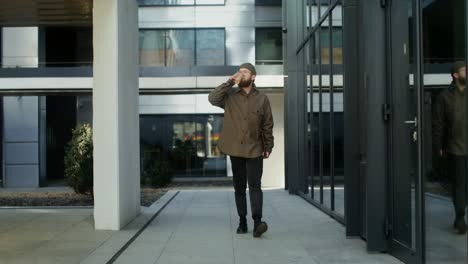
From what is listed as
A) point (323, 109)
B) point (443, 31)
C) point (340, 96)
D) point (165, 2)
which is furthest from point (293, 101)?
point (165, 2)

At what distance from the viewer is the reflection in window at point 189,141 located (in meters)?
25.7

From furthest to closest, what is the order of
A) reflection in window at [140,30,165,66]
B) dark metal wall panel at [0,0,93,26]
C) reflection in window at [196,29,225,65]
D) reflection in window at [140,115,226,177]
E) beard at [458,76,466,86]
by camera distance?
1. reflection in window at [140,115,226,177]
2. reflection in window at [196,29,225,65]
3. reflection in window at [140,30,165,66]
4. dark metal wall panel at [0,0,93,26]
5. beard at [458,76,466,86]

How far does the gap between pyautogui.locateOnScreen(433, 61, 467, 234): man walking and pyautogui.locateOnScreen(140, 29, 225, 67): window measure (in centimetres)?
2084

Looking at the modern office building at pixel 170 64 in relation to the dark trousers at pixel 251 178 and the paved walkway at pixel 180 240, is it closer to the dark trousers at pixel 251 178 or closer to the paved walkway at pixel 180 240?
the paved walkway at pixel 180 240

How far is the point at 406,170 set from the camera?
5.41 meters

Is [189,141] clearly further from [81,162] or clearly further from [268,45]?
[81,162]

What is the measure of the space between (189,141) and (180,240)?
18932 mm

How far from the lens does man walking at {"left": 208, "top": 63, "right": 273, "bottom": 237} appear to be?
6.93m

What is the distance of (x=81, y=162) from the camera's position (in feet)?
40.5

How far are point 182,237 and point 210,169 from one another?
18582 millimetres

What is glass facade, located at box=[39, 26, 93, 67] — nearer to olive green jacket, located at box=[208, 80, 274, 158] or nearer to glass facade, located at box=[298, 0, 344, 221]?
glass facade, located at box=[298, 0, 344, 221]

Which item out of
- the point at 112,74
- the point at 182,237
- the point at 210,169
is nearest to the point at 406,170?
the point at 182,237

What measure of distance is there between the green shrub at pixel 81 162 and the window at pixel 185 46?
1277 centimetres

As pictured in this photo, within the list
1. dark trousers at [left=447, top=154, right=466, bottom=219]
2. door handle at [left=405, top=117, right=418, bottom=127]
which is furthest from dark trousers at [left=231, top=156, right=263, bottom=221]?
dark trousers at [left=447, top=154, right=466, bottom=219]
